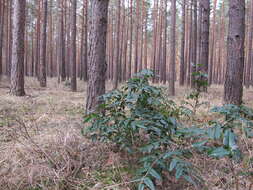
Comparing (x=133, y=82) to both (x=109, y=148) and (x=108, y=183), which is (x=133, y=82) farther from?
(x=108, y=183)

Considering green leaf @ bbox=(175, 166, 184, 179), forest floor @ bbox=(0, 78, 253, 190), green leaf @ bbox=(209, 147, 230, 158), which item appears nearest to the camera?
green leaf @ bbox=(209, 147, 230, 158)

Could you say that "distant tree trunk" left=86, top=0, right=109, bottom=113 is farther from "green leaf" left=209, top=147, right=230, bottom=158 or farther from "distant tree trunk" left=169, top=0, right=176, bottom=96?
"distant tree trunk" left=169, top=0, right=176, bottom=96

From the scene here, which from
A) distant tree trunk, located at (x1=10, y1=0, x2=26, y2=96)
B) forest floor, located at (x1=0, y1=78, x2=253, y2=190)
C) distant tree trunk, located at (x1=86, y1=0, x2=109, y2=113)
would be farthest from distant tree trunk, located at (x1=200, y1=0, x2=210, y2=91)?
distant tree trunk, located at (x1=10, y1=0, x2=26, y2=96)

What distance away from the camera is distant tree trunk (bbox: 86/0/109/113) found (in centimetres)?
338

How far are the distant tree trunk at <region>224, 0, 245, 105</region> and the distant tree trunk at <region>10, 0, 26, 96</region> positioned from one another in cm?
581

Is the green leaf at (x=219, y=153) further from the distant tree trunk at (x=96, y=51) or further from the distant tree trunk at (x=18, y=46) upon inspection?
the distant tree trunk at (x=18, y=46)

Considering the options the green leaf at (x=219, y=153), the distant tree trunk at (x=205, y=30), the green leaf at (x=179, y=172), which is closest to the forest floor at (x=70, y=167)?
the green leaf at (x=179, y=172)

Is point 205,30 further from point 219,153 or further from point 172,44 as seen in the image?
point 219,153

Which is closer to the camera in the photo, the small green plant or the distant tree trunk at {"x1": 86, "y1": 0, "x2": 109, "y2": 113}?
the small green plant

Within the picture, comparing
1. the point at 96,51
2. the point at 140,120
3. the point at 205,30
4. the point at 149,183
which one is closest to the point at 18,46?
the point at 96,51

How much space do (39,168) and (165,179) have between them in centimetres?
115

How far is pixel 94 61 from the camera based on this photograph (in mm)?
3395

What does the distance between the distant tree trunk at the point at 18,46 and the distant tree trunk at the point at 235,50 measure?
229 inches

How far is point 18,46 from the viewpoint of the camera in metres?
6.15
